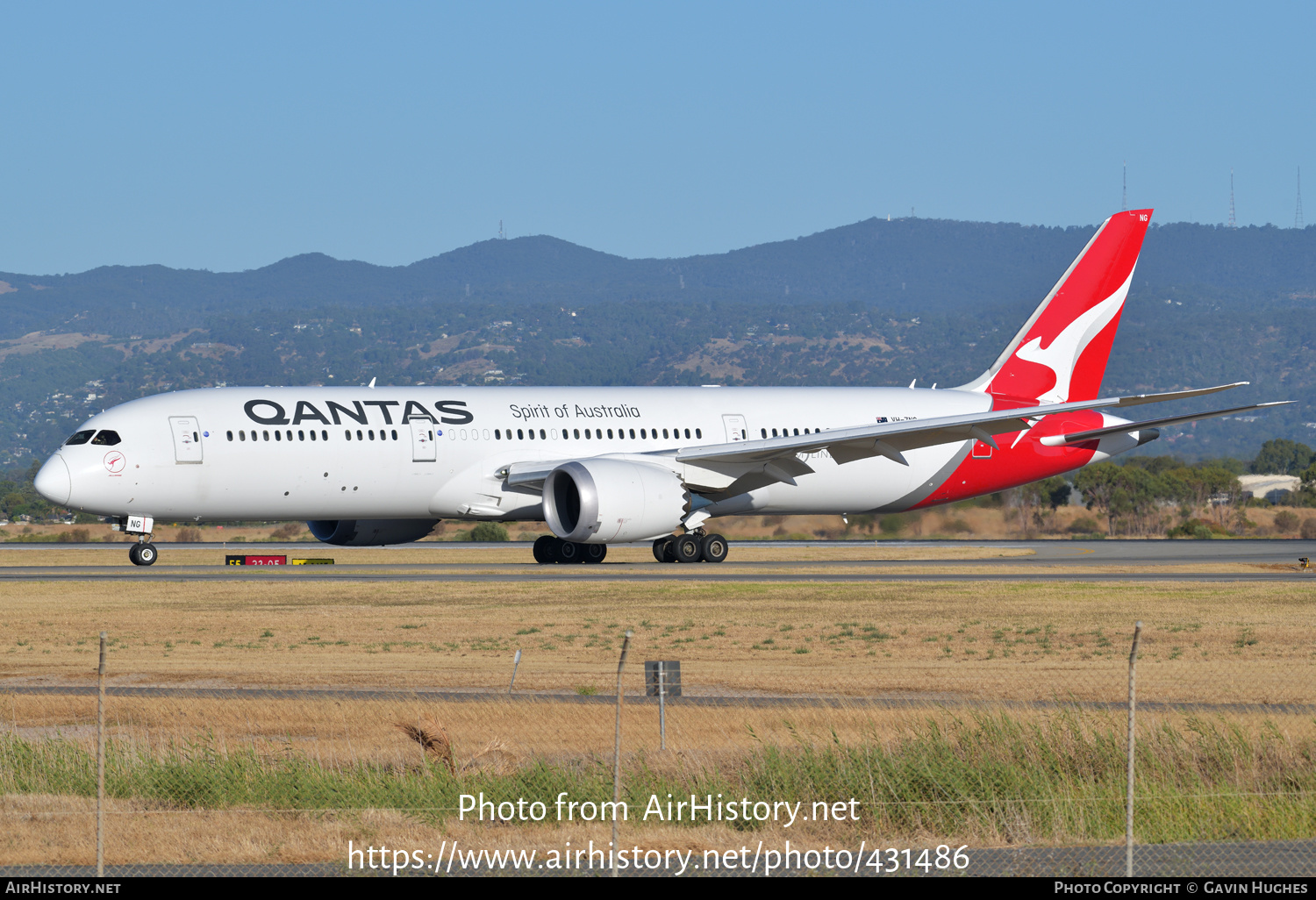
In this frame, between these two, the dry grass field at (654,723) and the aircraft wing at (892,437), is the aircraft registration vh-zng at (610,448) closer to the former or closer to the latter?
the aircraft wing at (892,437)

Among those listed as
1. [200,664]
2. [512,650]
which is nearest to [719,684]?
Result: [512,650]

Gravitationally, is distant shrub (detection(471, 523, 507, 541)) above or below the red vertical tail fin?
below

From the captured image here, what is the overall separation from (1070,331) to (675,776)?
3221cm

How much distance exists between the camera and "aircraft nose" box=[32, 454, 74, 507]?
3512cm

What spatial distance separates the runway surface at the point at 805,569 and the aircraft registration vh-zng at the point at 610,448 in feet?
3.71

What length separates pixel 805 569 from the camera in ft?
128

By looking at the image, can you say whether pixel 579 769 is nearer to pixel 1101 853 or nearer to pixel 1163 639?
pixel 1101 853

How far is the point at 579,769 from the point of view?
48.8ft

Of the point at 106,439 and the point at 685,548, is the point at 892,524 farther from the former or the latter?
the point at 106,439

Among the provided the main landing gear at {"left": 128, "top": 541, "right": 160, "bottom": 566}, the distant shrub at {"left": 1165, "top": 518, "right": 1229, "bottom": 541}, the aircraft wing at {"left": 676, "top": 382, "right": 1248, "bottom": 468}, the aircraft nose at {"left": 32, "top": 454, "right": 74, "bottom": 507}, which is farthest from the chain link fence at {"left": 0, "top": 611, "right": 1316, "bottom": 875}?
the distant shrub at {"left": 1165, "top": 518, "right": 1229, "bottom": 541}

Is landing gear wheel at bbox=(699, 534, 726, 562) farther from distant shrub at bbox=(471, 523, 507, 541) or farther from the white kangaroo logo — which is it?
distant shrub at bbox=(471, 523, 507, 541)

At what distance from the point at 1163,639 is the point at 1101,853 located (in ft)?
42.6

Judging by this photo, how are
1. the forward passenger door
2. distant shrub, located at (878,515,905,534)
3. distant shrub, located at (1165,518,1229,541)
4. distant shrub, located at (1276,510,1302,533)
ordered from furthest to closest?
distant shrub, located at (1276,510,1302,533), distant shrub, located at (1165,518,1229,541), distant shrub, located at (878,515,905,534), the forward passenger door

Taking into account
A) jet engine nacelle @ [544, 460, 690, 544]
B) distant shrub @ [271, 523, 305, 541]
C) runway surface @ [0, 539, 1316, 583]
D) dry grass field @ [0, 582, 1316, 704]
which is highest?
jet engine nacelle @ [544, 460, 690, 544]
